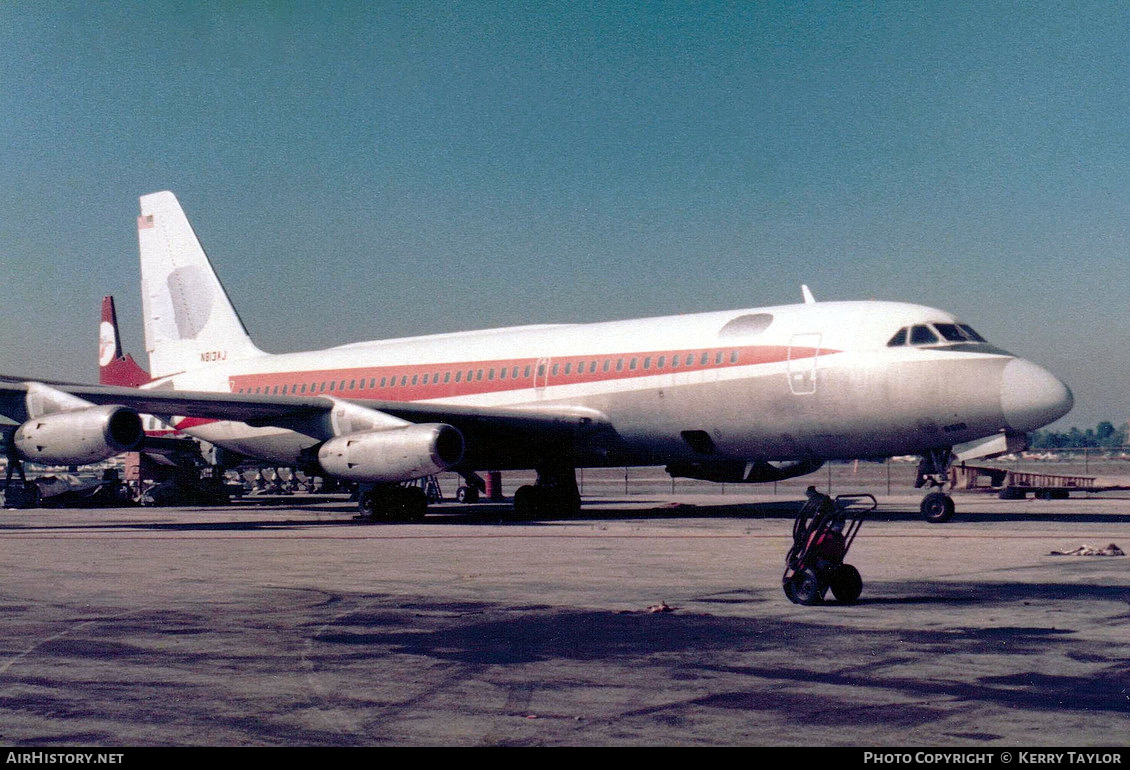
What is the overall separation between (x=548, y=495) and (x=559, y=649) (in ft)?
71.0

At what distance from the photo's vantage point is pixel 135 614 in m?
11.1

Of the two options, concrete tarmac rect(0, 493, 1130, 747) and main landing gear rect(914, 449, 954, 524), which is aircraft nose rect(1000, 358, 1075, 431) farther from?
concrete tarmac rect(0, 493, 1130, 747)

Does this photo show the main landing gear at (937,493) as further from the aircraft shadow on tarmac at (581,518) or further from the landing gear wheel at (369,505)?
the landing gear wheel at (369,505)

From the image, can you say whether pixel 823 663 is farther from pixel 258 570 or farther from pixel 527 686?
pixel 258 570

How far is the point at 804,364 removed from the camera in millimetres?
24859

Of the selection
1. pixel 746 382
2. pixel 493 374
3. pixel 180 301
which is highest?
pixel 180 301

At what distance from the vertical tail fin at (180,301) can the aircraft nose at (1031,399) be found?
77.5ft

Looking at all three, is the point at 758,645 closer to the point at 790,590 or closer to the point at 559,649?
the point at 559,649

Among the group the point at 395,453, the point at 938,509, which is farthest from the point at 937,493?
the point at 395,453

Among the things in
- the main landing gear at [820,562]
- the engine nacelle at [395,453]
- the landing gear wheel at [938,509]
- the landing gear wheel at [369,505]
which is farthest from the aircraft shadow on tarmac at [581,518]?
the main landing gear at [820,562]

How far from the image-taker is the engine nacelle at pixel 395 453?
82.2 ft

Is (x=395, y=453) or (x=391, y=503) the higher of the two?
(x=395, y=453)
